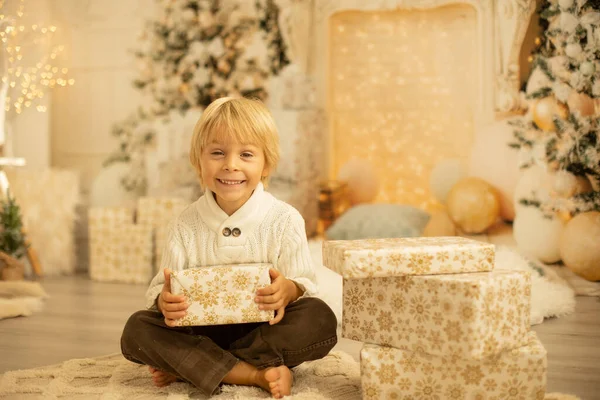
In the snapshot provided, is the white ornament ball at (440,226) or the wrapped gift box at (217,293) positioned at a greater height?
the wrapped gift box at (217,293)

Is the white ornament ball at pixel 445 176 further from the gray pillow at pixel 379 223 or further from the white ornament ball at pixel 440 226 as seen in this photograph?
the gray pillow at pixel 379 223

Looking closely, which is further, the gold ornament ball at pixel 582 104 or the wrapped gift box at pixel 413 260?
the gold ornament ball at pixel 582 104

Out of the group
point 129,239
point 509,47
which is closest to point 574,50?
point 509,47

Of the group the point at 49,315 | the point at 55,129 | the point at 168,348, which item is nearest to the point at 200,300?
the point at 168,348

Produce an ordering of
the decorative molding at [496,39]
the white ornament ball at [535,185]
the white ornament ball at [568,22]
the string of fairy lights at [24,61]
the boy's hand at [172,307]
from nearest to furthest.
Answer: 1. the boy's hand at [172,307]
2. the white ornament ball at [568,22]
3. the white ornament ball at [535,185]
4. the decorative molding at [496,39]
5. the string of fairy lights at [24,61]

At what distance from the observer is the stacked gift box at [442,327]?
1409mm

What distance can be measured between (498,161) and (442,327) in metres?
2.51

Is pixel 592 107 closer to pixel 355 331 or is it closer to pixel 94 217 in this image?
pixel 355 331

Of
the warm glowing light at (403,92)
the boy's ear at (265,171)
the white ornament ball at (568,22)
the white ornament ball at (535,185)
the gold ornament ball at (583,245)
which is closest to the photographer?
the boy's ear at (265,171)

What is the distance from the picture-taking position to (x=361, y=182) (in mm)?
4340

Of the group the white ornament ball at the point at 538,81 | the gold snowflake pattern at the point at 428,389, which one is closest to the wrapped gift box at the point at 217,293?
the gold snowflake pattern at the point at 428,389

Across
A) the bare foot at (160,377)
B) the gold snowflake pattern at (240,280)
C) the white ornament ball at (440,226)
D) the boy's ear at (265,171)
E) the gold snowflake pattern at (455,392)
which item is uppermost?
the boy's ear at (265,171)

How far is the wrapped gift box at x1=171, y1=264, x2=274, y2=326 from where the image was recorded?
1502mm

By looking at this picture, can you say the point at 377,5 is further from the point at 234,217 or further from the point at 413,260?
the point at 413,260
